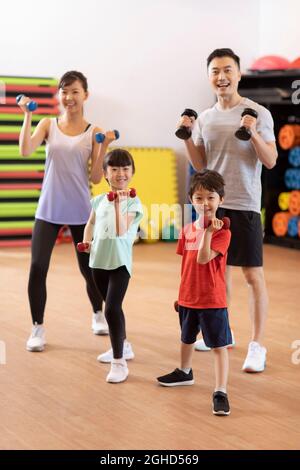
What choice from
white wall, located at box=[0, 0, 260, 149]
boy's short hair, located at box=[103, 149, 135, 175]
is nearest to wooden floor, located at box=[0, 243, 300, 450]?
boy's short hair, located at box=[103, 149, 135, 175]

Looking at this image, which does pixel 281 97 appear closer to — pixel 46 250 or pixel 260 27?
pixel 260 27

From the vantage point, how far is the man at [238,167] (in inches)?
151

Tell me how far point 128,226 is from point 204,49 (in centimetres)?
550

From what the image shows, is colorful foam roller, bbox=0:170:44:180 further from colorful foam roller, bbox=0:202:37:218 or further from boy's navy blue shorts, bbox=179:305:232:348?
boy's navy blue shorts, bbox=179:305:232:348

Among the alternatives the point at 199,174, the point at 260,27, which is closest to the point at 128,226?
the point at 199,174

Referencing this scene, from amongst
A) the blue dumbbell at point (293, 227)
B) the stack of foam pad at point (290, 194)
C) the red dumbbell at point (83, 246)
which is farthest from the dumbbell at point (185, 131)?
the blue dumbbell at point (293, 227)

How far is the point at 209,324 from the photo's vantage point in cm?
338

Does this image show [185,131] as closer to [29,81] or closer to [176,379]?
[176,379]

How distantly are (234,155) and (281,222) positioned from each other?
4190 millimetres

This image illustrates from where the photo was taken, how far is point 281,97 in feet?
25.5

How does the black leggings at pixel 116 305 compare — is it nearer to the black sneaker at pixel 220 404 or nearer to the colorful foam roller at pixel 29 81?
the black sneaker at pixel 220 404

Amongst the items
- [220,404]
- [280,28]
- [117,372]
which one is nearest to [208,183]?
[220,404]

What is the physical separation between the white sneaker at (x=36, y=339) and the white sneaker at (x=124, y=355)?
35cm

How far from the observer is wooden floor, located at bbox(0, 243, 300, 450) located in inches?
118
